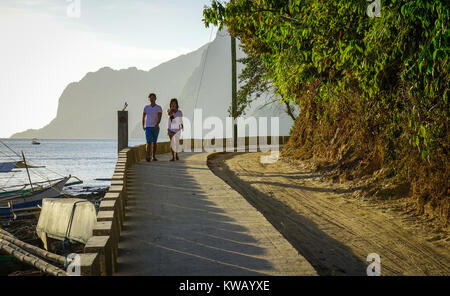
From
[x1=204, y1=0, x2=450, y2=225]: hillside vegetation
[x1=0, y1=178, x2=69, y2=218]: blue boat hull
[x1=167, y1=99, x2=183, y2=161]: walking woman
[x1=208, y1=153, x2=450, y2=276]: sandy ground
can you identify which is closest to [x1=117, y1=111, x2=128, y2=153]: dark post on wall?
[x1=167, y1=99, x2=183, y2=161]: walking woman

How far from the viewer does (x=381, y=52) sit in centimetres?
606

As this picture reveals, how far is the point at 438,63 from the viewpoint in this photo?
18.4ft

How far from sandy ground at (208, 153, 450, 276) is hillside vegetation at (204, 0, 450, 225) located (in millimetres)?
774

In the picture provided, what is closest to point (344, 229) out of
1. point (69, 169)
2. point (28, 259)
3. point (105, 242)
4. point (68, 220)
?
point (105, 242)

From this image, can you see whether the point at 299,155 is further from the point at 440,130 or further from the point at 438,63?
the point at 438,63

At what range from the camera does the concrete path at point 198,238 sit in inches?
182

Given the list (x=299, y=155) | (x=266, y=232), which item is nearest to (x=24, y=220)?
(x=299, y=155)

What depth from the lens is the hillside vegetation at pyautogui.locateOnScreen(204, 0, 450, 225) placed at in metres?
5.46

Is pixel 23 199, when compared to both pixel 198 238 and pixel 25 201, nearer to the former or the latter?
pixel 25 201

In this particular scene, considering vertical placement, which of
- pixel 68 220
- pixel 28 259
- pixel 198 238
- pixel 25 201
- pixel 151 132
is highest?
pixel 151 132

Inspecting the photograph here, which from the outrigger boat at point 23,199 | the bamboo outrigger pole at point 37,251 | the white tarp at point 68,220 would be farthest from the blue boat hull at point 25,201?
the white tarp at point 68,220

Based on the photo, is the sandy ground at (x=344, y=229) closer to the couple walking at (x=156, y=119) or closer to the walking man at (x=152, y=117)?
the couple walking at (x=156, y=119)

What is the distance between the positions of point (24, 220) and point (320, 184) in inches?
589

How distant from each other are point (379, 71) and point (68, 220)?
985 centimetres
